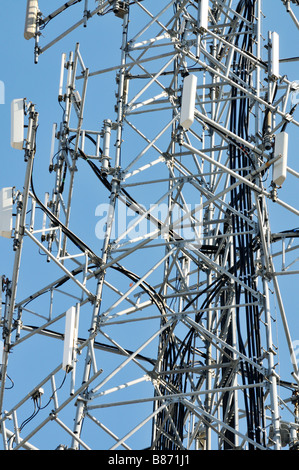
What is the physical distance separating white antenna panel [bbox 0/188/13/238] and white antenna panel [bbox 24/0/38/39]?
4927mm

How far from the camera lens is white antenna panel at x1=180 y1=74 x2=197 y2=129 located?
71.6ft

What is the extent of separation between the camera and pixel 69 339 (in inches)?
863

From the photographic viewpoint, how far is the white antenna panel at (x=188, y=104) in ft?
71.6

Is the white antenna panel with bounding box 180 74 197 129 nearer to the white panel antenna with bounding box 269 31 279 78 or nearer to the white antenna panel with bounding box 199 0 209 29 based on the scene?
the white antenna panel with bounding box 199 0 209 29

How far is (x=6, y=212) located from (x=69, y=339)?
334 centimetres

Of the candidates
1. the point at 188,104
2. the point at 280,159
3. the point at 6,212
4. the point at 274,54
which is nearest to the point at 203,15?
the point at 274,54

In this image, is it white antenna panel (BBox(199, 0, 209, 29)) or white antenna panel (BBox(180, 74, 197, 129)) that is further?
white antenna panel (BBox(199, 0, 209, 29))

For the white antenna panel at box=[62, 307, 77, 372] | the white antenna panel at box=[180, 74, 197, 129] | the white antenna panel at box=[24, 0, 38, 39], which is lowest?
the white antenna panel at box=[62, 307, 77, 372]

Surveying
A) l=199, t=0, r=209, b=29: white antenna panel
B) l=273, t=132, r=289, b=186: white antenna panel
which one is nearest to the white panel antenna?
l=199, t=0, r=209, b=29: white antenna panel

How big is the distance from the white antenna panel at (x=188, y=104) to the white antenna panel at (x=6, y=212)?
424cm

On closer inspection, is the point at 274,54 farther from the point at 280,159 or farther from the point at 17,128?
the point at 17,128

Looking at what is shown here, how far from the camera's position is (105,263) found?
77.6 feet

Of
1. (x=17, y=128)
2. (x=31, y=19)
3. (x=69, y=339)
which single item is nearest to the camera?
(x=69, y=339)
